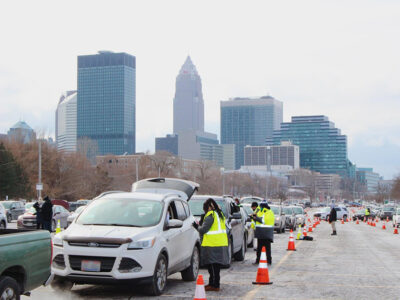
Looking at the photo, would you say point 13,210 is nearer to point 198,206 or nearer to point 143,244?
point 198,206

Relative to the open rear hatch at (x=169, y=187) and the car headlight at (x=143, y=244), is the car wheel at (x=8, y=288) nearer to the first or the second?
the car headlight at (x=143, y=244)

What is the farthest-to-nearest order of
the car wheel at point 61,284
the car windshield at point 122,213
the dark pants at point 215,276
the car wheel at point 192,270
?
the car wheel at point 192,270 < the dark pants at point 215,276 < the car windshield at point 122,213 < the car wheel at point 61,284

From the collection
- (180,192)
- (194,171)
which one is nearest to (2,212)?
(180,192)

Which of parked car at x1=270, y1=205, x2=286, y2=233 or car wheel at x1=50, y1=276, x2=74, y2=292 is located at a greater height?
car wheel at x1=50, y1=276, x2=74, y2=292

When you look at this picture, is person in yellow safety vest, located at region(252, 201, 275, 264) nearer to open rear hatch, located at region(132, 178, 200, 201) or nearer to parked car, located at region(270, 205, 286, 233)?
open rear hatch, located at region(132, 178, 200, 201)

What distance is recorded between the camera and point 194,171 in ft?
423

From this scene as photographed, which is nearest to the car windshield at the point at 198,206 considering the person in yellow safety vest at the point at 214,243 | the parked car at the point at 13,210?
the person in yellow safety vest at the point at 214,243

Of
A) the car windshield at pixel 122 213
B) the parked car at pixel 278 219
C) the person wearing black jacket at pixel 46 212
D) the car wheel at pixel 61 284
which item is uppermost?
Result: the car windshield at pixel 122 213

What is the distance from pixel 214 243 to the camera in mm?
11453

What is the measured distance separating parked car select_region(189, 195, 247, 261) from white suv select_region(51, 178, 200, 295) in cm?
342

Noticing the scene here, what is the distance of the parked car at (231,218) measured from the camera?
16.0 m

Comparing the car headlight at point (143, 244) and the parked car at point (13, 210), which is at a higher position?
the car headlight at point (143, 244)

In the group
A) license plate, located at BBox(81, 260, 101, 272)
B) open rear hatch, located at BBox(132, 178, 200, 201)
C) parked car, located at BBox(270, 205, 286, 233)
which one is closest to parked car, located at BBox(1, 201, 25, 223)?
parked car, located at BBox(270, 205, 286, 233)

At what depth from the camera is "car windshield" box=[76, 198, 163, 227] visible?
1119cm
